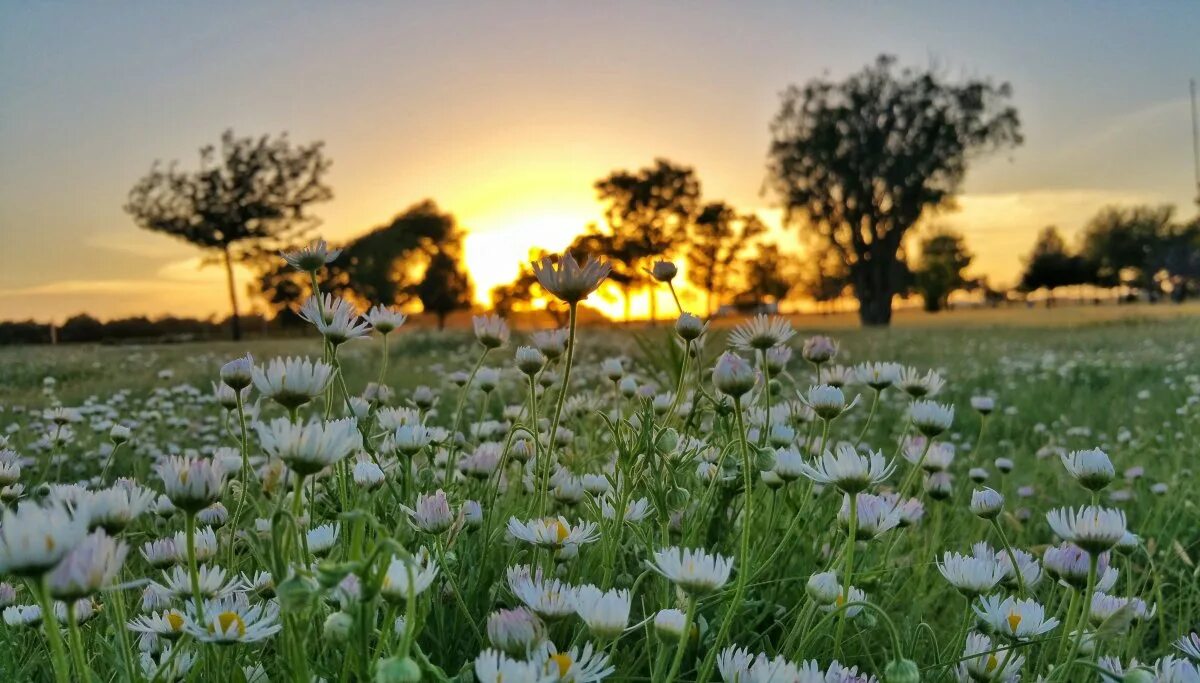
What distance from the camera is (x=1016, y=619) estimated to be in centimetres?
105

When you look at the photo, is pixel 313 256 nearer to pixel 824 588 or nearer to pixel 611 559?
pixel 611 559

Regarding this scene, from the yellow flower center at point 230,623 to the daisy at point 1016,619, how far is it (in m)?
0.84

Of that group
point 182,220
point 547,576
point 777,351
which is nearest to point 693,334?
point 777,351

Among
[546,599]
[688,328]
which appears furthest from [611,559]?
[688,328]

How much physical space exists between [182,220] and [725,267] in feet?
66.2

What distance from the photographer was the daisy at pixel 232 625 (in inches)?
30.0

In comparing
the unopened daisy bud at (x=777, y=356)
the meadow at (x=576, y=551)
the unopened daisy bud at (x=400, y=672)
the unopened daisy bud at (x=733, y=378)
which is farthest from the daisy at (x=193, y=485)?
the unopened daisy bud at (x=777, y=356)

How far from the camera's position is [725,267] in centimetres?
3488

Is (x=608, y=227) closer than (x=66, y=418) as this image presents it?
No

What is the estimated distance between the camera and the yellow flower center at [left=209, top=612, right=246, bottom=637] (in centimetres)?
78

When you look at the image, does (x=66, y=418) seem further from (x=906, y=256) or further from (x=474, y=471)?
(x=906, y=256)

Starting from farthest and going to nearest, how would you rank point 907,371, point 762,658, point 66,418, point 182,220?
point 182,220
point 66,418
point 907,371
point 762,658

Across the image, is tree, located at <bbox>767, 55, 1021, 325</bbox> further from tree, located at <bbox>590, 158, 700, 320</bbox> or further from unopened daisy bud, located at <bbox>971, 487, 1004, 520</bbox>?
unopened daisy bud, located at <bbox>971, 487, 1004, 520</bbox>

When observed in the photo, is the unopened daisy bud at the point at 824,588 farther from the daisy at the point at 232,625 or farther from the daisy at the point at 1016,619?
the daisy at the point at 232,625
